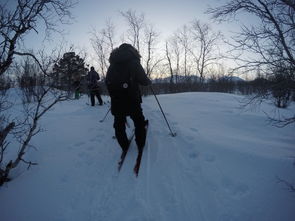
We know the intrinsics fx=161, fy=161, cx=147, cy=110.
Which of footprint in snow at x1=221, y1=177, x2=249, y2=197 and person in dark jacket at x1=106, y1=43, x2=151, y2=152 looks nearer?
footprint in snow at x1=221, y1=177, x2=249, y2=197

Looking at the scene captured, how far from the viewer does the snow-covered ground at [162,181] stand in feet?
6.64

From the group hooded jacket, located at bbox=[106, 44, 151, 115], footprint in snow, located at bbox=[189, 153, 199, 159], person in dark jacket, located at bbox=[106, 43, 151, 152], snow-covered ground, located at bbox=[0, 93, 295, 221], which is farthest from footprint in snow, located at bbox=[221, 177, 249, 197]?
hooded jacket, located at bbox=[106, 44, 151, 115]

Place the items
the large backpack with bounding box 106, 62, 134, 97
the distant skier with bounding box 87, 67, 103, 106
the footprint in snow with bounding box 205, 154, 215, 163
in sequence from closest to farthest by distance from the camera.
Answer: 1. the footprint in snow with bounding box 205, 154, 215, 163
2. the large backpack with bounding box 106, 62, 134, 97
3. the distant skier with bounding box 87, 67, 103, 106

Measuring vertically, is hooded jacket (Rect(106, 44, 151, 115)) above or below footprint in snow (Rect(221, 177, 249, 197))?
above

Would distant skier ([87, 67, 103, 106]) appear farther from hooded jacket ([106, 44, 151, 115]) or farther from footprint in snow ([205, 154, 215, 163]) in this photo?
footprint in snow ([205, 154, 215, 163])

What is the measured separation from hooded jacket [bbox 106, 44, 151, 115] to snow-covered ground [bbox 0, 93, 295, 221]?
1.07 meters

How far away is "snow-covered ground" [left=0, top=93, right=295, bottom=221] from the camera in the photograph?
203cm

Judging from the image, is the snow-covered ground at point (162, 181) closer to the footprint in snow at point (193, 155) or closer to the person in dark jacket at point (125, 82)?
the footprint in snow at point (193, 155)

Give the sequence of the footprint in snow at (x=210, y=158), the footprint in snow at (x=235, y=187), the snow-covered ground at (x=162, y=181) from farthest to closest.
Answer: the footprint in snow at (x=210, y=158), the footprint in snow at (x=235, y=187), the snow-covered ground at (x=162, y=181)

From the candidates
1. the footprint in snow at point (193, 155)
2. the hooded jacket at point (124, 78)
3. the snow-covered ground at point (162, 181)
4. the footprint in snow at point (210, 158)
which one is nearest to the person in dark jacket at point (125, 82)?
the hooded jacket at point (124, 78)

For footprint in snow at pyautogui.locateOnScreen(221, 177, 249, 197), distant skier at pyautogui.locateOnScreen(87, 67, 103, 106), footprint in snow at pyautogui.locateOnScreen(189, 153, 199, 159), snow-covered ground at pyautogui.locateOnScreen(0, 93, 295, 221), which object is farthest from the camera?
distant skier at pyautogui.locateOnScreen(87, 67, 103, 106)

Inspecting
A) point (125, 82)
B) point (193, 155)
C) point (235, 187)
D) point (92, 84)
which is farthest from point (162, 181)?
point (92, 84)

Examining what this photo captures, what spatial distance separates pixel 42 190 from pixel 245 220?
280 centimetres

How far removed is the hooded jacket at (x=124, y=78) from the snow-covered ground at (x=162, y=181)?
107 centimetres
